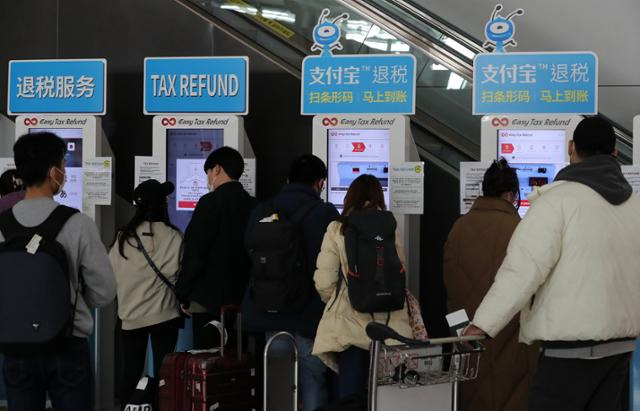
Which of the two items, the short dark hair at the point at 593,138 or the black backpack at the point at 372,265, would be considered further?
the black backpack at the point at 372,265

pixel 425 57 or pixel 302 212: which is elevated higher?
pixel 425 57

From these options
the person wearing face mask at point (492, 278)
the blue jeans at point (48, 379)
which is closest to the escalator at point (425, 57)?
the person wearing face mask at point (492, 278)

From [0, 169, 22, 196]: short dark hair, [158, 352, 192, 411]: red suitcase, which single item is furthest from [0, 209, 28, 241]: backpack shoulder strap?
[0, 169, 22, 196]: short dark hair

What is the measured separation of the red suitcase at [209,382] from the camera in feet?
14.3

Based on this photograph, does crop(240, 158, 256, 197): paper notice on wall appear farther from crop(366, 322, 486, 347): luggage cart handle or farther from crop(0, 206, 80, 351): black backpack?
crop(366, 322, 486, 347): luggage cart handle

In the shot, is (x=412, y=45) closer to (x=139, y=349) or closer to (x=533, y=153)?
(x=533, y=153)

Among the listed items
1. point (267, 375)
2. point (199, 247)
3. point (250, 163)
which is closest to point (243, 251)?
point (199, 247)

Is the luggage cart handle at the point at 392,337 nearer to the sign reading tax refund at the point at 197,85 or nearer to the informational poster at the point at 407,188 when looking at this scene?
the informational poster at the point at 407,188

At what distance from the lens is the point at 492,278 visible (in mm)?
4508

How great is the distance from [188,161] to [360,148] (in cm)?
112

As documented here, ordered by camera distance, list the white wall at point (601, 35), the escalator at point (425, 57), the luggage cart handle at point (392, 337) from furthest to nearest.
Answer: the white wall at point (601, 35) < the escalator at point (425, 57) < the luggage cart handle at point (392, 337)

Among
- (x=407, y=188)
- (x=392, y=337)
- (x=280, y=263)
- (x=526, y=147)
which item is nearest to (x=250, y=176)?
(x=407, y=188)

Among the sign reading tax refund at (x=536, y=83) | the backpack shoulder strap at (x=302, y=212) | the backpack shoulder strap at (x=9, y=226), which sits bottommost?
the backpack shoulder strap at (x=9, y=226)

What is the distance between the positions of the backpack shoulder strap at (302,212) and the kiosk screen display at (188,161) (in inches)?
62.5
